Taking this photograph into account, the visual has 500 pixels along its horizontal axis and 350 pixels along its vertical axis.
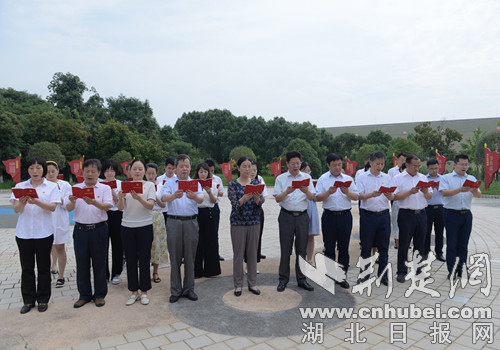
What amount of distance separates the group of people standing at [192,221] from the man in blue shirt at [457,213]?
14 millimetres

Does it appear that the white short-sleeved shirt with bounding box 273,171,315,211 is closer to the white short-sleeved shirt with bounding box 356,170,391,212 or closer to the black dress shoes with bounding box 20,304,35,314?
the white short-sleeved shirt with bounding box 356,170,391,212

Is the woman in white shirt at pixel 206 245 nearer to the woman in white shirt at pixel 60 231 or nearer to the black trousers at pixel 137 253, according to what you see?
the black trousers at pixel 137 253

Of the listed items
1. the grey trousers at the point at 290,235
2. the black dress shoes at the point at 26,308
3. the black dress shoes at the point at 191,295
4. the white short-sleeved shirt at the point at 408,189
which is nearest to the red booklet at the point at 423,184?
the white short-sleeved shirt at the point at 408,189

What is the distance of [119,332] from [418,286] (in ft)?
12.5

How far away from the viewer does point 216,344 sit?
10.0 feet

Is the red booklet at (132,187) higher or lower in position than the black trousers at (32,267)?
higher

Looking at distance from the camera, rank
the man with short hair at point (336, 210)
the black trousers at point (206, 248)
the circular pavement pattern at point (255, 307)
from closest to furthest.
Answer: the circular pavement pattern at point (255, 307), the man with short hair at point (336, 210), the black trousers at point (206, 248)

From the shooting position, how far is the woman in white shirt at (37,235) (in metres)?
3.81

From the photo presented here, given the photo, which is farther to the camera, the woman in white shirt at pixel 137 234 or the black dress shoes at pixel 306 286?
the black dress shoes at pixel 306 286

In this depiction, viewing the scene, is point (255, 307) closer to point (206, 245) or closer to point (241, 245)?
point (241, 245)

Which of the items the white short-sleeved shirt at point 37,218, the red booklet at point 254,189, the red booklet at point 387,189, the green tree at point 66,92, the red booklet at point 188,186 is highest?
the green tree at point 66,92

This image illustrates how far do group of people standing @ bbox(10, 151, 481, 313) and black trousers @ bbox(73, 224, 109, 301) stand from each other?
1cm

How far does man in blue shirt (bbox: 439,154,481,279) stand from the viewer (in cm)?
473

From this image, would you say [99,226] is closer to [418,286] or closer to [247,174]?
[247,174]
